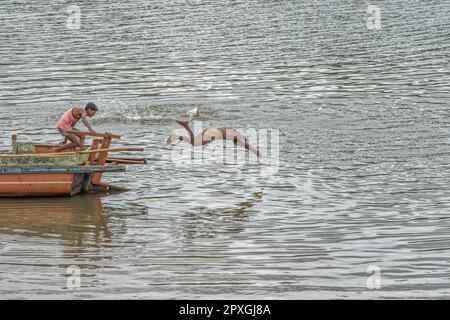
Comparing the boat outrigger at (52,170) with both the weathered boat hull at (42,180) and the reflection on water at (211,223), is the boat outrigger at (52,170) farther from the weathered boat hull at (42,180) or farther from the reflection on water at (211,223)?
the reflection on water at (211,223)

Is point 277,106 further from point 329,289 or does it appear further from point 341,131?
point 329,289

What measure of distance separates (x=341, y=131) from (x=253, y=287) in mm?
12705

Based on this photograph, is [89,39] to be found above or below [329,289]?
above

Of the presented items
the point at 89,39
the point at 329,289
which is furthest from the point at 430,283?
the point at 89,39

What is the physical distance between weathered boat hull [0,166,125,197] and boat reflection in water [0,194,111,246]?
0.20 m

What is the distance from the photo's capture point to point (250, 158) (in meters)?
28.2

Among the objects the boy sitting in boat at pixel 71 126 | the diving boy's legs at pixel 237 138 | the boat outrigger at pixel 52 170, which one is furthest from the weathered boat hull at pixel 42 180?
the diving boy's legs at pixel 237 138

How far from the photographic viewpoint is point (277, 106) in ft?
111

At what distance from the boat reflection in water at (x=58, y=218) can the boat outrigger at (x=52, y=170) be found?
26 cm

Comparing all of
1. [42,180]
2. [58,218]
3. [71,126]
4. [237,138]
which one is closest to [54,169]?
[42,180]

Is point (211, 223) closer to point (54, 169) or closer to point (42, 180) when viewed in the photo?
point (54, 169)

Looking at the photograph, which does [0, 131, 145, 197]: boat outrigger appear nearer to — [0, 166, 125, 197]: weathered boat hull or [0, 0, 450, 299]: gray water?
[0, 166, 125, 197]: weathered boat hull

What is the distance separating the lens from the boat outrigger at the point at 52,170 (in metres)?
Result: 24.0

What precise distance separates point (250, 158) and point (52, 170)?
20.2 ft
